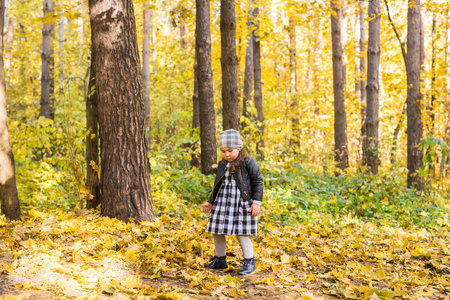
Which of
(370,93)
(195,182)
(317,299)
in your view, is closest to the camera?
(317,299)

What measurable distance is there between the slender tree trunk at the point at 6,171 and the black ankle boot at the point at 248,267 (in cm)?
292

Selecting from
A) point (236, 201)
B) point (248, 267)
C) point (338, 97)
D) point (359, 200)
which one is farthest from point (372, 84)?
point (248, 267)

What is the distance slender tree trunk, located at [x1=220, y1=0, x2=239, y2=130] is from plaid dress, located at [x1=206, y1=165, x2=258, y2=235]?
163 inches

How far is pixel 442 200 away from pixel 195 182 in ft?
19.0

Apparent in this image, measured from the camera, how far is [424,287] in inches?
150

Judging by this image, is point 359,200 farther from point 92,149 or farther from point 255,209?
point 92,149

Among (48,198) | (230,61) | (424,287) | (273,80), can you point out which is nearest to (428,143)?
(230,61)

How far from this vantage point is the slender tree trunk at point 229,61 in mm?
8016

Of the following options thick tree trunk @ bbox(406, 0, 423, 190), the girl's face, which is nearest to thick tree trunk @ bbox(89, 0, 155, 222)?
the girl's face

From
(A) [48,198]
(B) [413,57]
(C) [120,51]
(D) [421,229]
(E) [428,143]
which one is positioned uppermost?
(B) [413,57]

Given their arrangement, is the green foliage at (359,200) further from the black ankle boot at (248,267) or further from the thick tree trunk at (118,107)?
the black ankle boot at (248,267)

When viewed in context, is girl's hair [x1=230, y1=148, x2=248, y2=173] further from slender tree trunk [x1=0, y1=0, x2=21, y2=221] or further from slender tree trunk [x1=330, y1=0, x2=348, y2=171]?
slender tree trunk [x1=330, y1=0, x2=348, y2=171]

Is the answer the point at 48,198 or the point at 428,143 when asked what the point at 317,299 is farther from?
the point at 428,143

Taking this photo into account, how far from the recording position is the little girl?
3.98 metres
